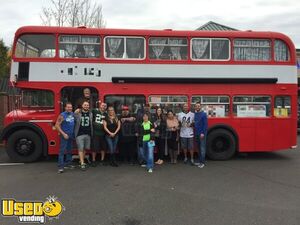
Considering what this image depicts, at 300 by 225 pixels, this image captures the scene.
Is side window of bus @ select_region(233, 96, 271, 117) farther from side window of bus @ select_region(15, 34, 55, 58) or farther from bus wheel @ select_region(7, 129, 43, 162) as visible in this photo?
bus wheel @ select_region(7, 129, 43, 162)

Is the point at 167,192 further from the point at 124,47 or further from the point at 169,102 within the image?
the point at 124,47

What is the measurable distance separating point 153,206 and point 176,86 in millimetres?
4804

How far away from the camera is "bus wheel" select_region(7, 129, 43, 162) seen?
396 inches

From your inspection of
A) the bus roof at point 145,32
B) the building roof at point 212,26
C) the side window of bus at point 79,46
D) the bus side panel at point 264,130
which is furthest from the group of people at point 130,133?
the building roof at point 212,26

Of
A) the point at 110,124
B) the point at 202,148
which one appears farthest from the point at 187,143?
the point at 110,124

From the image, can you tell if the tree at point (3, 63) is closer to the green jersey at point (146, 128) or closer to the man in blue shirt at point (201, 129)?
the green jersey at point (146, 128)

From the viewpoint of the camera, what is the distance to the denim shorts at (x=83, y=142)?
930 cm

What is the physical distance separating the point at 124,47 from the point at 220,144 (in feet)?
12.6

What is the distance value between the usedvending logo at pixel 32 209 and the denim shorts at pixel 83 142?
269 cm

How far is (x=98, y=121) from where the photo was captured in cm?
956

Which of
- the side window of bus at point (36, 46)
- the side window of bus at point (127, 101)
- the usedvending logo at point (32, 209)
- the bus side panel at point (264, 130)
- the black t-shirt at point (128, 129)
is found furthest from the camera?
the bus side panel at point (264, 130)

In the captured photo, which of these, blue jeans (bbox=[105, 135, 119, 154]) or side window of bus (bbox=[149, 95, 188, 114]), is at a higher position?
side window of bus (bbox=[149, 95, 188, 114])

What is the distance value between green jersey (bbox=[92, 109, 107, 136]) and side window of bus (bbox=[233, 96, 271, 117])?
3764mm

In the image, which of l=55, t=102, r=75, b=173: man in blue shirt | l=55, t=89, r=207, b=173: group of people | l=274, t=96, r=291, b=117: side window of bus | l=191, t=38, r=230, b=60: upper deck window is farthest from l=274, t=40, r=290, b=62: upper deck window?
l=55, t=102, r=75, b=173: man in blue shirt
